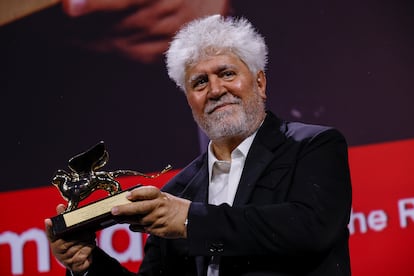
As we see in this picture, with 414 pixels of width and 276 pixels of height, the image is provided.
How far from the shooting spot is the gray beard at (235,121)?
1693 mm

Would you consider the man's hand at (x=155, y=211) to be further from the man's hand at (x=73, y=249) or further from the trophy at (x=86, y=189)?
the man's hand at (x=73, y=249)

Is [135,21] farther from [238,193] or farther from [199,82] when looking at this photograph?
[238,193]

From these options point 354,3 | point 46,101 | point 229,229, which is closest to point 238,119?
point 229,229

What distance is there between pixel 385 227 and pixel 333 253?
90cm

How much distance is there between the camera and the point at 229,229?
1348mm

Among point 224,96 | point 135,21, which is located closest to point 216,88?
point 224,96

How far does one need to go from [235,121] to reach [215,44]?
0.21 meters

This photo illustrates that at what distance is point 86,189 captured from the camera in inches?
59.7

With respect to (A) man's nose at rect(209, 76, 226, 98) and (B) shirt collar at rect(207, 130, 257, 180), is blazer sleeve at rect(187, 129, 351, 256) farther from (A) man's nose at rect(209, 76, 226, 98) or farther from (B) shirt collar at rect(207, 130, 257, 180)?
(A) man's nose at rect(209, 76, 226, 98)

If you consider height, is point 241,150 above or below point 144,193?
above

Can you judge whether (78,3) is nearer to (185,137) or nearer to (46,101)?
(46,101)

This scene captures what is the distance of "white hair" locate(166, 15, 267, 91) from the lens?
67.9 inches

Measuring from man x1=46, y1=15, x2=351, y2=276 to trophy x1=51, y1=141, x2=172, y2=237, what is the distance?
58 mm

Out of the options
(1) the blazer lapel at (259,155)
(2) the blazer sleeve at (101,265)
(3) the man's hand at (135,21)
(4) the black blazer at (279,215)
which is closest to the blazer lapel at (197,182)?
(4) the black blazer at (279,215)
